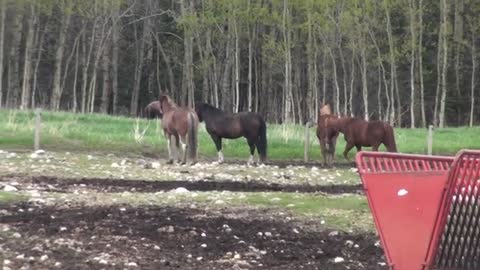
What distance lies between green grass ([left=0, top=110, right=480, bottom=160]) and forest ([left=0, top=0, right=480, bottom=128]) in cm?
1171

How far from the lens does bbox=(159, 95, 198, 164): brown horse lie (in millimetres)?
20500

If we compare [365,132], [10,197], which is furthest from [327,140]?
[10,197]

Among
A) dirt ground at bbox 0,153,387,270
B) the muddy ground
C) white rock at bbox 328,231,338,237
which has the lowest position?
the muddy ground

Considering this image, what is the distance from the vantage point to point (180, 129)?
20.7 meters

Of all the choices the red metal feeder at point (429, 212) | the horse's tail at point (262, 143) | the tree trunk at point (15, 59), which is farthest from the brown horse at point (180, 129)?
the tree trunk at point (15, 59)

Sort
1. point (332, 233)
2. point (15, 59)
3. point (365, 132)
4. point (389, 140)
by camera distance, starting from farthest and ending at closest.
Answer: point (15, 59), point (365, 132), point (389, 140), point (332, 233)

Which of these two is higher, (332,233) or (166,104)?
(166,104)

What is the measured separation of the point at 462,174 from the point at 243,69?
181 feet

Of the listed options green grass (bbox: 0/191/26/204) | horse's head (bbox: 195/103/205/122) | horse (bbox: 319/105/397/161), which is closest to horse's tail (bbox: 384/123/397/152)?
horse (bbox: 319/105/397/161)

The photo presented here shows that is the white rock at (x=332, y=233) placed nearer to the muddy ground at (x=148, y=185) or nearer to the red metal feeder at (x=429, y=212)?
the red metal feeder at (x=429, y=212)

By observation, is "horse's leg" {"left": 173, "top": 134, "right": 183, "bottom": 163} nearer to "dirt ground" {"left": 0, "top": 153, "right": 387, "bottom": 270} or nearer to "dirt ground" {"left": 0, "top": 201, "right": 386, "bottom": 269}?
"dirt ground" {"left": 0, "top": 153, "right": 387, "bottom": 270}

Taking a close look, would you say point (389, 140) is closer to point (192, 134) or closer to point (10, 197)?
point (192, 134)

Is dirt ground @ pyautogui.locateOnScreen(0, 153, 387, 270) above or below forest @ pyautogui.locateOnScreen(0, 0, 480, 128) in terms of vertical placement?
below

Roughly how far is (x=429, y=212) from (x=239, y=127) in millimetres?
17456
